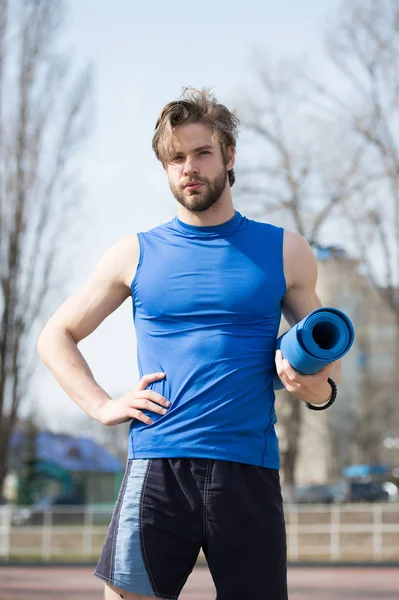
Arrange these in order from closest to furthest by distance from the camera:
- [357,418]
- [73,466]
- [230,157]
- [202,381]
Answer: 1. [202,381]
2. [230,157]
3. [73,466]
4. [357,418]

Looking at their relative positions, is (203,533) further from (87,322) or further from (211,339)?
(87,322)

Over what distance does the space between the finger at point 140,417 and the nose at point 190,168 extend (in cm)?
59

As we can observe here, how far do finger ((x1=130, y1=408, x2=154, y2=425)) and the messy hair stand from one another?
63 cm

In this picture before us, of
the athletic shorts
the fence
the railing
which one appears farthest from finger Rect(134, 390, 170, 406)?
the railing

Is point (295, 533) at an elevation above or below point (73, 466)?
below

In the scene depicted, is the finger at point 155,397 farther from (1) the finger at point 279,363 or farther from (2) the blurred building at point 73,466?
(2) the blurred building at point 73,466

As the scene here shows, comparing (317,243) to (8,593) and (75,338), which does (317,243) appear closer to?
(8,593)

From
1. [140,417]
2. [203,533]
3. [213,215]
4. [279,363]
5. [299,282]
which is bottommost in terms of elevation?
[203,533]

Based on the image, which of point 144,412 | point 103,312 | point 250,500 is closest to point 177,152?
point 103,312

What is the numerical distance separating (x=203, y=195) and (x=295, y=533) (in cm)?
1735

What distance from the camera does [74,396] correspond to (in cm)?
281

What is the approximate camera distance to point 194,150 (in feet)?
8.72

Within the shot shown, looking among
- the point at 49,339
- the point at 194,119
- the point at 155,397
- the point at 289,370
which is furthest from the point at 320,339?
Answer: the point at 49,339

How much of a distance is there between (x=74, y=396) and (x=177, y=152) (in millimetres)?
692
